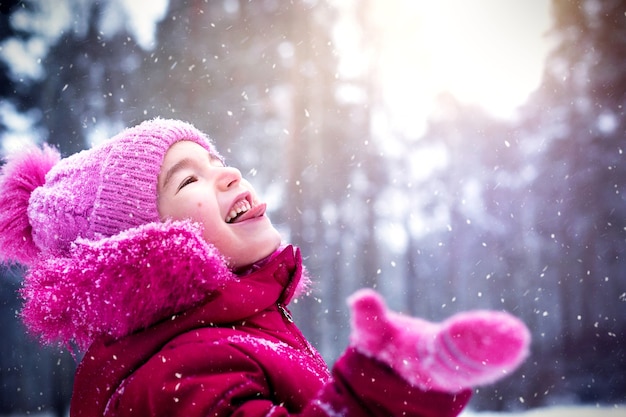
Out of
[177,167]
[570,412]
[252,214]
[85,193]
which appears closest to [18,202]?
[85,193]

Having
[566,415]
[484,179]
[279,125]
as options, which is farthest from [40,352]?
[566,415]

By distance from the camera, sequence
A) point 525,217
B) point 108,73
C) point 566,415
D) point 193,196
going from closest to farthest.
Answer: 1. point 193,196
2. point 108,73
3. point 566,415
4. point 525,217

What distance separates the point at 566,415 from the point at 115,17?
140 inches

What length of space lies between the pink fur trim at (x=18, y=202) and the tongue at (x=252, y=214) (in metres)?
0.38

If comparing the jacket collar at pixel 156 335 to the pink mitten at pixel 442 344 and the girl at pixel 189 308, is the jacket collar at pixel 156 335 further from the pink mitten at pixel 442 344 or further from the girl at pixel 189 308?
the pink mitten at pixel 442 344

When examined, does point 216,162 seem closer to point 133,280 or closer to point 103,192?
point 103,192

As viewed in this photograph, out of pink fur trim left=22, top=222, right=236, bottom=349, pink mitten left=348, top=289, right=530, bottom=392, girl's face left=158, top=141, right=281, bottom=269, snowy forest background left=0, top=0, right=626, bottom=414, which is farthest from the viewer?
snowy forest background left=0, top=0, right=626, bottom=414

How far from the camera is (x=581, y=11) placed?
131 inches

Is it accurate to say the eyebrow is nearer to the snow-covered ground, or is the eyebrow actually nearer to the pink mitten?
the pink mitten

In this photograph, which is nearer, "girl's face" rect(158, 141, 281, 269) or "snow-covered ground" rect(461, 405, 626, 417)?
"girl's face" rect(158, 141, 281, 269)

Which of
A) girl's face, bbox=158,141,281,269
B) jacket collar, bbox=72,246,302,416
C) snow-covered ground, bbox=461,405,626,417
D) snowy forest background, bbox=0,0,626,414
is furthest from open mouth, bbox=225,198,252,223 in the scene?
snow-covered ground, bbox=461,405,626,417

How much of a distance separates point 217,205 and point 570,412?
320 centimetres

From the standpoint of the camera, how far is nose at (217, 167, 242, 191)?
86 cm

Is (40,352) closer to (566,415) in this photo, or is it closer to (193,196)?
(193,196)
